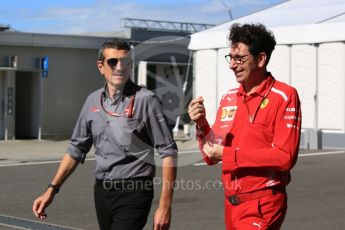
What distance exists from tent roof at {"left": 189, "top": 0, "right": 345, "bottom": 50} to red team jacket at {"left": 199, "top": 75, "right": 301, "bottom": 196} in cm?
1873

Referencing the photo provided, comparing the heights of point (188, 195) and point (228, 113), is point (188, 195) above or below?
below

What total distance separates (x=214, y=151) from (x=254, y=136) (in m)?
0.25

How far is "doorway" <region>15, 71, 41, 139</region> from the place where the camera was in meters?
27.3

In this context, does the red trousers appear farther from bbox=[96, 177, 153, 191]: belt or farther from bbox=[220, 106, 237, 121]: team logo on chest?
bbox=[96, 177, 153, 191]: belt

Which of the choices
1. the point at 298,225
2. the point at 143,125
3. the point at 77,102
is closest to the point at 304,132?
the point at 77,102

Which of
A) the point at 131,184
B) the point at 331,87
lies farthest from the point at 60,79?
the point at 131,184

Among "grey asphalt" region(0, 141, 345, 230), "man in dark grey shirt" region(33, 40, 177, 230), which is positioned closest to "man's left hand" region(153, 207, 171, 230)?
"man in dark grey shirt" region(33, 40, 177, 230)

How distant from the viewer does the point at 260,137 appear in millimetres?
3977

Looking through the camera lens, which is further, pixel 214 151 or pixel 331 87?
pixel 331 87

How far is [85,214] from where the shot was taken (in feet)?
33.1

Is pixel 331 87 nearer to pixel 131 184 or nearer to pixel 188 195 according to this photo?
pixel 188 195

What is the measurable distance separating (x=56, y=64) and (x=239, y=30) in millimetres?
24082

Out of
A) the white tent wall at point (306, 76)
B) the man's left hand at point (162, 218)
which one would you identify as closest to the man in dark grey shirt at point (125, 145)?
the man's left hand at point (162, 218)

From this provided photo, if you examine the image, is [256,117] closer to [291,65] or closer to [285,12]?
[291,65]
